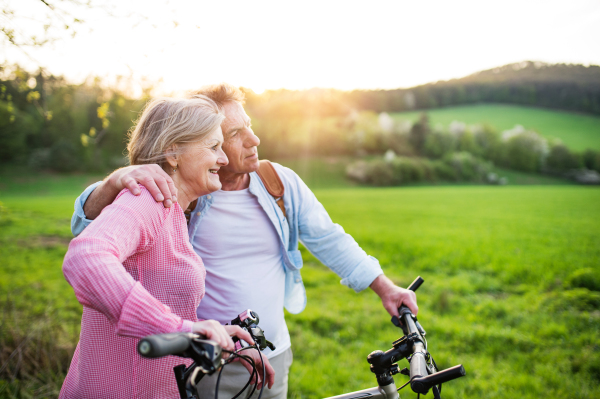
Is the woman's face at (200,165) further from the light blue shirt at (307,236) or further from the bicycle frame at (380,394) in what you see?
the bicycle frame at (380,394)

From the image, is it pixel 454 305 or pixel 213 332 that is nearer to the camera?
pixel 213 332

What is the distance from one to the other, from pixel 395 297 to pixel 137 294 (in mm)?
1523

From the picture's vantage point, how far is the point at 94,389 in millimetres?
1550

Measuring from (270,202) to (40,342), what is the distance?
3.32 m

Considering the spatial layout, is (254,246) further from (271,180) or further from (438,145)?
(438,145)

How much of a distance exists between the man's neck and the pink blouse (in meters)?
0.83

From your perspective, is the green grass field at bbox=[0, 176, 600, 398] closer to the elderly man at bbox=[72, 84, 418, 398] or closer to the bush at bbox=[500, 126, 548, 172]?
the elderly man at bbox=[72, 84, 418, 398]

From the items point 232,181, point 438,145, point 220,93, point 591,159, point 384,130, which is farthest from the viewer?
point 384,130

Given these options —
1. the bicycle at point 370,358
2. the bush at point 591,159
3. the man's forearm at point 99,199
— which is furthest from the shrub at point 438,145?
the man's forearm at point 99,199

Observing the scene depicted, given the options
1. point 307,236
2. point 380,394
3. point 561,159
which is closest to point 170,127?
point 307,236

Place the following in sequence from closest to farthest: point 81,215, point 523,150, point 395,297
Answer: point 81,215 < point 395,297 < point 523,150

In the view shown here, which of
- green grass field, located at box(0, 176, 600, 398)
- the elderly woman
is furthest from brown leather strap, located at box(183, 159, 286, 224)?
green grass field, located at box(0, 176, 600, 398)

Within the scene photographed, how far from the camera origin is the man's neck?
2.54 metres

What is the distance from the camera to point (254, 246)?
96.7 inches
